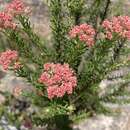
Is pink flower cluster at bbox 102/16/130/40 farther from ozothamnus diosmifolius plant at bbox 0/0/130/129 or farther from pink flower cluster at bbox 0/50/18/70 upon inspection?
pink flower cluster at bbox 0/50/18/70

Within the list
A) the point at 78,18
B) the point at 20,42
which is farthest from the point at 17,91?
the point at 78,18

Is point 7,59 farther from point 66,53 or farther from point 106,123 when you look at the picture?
point 106,123

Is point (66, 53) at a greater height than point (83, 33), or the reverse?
point (83, 33)

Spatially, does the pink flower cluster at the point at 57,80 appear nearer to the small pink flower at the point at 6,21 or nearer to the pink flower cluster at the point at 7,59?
the pink flower cluster at the point at 7,59

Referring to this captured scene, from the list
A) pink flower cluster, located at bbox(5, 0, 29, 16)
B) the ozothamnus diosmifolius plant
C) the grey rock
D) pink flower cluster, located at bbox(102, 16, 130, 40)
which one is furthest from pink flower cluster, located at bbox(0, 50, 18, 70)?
the grey rock

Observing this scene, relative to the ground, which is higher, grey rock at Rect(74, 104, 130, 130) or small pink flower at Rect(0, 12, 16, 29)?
small pink flower at Rect(0, 12, 16, 29)

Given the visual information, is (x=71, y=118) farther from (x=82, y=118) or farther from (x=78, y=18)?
(x=78, y=18)

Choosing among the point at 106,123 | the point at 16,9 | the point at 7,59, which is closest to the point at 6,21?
the point at 16,9
